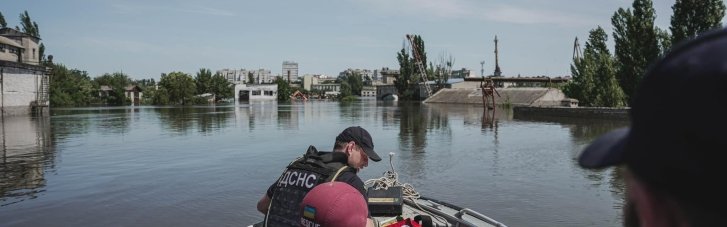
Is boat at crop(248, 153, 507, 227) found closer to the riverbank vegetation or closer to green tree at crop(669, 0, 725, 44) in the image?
the riverbank vegetation

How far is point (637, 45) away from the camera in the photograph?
42.4 m

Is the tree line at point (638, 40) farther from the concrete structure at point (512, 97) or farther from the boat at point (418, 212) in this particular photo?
the boat at point (418, 212)

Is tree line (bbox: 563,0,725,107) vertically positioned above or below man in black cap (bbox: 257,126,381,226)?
above

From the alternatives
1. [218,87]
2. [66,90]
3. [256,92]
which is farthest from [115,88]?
[256,92]

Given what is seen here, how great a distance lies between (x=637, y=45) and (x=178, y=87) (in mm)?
83569

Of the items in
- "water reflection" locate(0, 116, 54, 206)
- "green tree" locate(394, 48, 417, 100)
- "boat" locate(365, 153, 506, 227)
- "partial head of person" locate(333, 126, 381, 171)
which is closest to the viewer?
"partial head of person" locate(333, 126, 381, 171)

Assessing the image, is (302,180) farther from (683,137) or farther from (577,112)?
(577,112)

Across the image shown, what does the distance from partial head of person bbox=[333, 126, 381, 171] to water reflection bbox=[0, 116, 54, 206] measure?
11.6 metres

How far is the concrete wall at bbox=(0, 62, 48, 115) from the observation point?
1767 inches

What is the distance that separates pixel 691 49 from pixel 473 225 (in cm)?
647

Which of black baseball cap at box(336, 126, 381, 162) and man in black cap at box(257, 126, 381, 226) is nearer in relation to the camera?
man in black cap at box(257, 126, 381, 226)

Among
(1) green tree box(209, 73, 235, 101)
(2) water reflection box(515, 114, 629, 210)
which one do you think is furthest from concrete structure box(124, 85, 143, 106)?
(2) water reflection box(515, 114, 629, 210)

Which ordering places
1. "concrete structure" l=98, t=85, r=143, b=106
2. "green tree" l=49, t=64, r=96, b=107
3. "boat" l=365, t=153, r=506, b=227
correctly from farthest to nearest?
1. "concrete structure" l=98, t=85, r=143, b=106
2. "green tree" l=49, t=64, r=96, b=107
3. "boat" l=365, t=153, r=506, b=227

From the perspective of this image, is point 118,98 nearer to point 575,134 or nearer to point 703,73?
point 575,134
